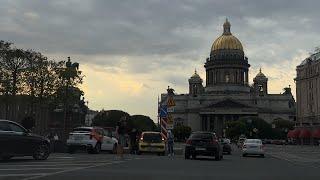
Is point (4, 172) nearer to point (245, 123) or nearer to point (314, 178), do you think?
point (314, 178)

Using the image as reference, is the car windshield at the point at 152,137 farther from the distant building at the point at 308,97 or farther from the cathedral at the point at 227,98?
the cathedral at the point at 227,98

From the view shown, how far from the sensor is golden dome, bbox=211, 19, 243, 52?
176250mm

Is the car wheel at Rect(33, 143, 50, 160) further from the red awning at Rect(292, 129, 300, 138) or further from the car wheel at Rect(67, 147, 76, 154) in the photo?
the red awning at Rect(292, 129, 300, 138)

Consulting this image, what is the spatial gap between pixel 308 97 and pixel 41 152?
114 metres

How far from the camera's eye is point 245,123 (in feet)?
483

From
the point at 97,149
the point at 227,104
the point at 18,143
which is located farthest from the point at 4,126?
the point at 227,104

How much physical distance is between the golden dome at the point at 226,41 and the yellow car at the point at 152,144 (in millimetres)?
141427

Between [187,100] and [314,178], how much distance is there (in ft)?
544

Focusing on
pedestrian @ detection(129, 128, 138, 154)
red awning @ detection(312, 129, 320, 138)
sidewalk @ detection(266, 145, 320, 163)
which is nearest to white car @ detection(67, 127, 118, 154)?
pedestrian @ detection(129, 128, 138, 154)

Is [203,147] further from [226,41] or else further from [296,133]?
[226,41]

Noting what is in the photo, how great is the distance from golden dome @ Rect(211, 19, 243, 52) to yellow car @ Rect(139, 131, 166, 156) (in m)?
141

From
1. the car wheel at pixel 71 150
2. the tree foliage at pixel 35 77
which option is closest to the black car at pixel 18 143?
the car wheel at pixel 71 150

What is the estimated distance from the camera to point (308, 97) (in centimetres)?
13225

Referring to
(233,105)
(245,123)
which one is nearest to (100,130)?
(245,123)
